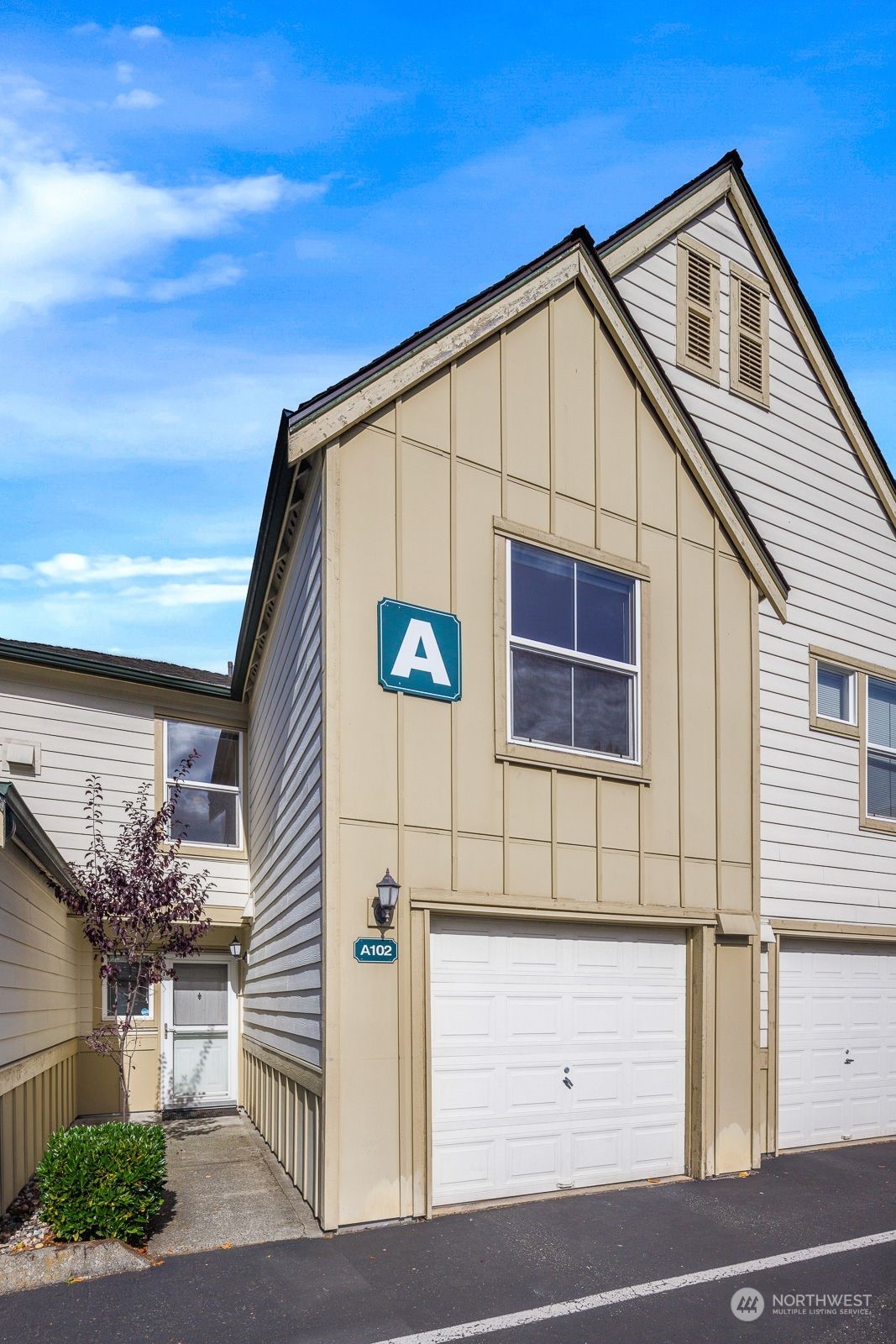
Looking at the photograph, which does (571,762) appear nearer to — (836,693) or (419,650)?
(419,650)

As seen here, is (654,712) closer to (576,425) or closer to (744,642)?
(744,642)

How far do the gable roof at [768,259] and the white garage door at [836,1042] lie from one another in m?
5.71

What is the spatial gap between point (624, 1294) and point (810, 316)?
11421 mm

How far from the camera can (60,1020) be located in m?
11.5

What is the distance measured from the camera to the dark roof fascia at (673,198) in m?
11.9

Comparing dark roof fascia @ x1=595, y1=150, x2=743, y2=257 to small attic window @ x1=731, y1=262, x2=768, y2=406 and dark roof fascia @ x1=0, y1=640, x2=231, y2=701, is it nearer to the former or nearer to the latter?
small attic window @ x1=731, y1=262, x2=768, y2=406

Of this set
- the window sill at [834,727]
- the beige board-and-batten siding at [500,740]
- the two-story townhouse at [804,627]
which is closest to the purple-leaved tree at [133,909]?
the beige board-and-batten siding at [500,740]

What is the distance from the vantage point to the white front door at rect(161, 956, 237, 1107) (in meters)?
14.3

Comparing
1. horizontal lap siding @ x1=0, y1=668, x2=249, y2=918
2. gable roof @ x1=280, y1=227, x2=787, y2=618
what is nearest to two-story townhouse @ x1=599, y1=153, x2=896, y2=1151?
gable roof @ x1=280, y1=227, x2=787, y2=618

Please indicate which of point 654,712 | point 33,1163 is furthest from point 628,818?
point 33,1163

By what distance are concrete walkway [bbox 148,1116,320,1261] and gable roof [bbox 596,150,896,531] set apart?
32.1 ft

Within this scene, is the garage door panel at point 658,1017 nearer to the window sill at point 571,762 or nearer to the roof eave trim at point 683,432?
the window sill at point 571,762

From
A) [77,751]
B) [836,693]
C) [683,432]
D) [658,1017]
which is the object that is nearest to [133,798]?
[77,751]

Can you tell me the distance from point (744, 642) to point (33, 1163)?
8113 millimetres
